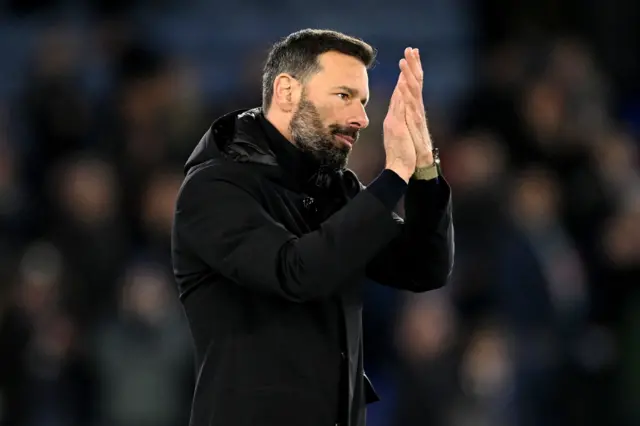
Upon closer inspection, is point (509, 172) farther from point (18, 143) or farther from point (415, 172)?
point (415, 172)

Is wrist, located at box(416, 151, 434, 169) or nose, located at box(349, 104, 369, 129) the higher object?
nose, located at box(349, 104, 369, 129)

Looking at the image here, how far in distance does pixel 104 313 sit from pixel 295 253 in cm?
380

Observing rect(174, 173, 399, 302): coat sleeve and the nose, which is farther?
the nose

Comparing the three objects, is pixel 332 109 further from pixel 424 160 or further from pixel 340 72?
pixel 424 160

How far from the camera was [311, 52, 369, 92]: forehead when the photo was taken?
136 inches

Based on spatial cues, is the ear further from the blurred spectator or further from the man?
the blurred spectator

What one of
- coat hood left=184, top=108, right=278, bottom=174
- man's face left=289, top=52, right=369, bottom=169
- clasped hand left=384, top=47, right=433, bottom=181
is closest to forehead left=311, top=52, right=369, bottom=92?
man's face left=289, top=52, right=369, bottom=169

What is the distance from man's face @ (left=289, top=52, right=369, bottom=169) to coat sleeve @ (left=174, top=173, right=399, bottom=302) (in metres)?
0.25

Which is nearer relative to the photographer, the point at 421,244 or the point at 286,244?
the point at 286,244

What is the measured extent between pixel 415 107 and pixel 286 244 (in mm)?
502

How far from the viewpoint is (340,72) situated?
136 inches

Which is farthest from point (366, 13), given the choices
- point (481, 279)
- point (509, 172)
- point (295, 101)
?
point (295, 101)

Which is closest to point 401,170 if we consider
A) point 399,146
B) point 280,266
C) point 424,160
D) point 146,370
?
point 399,146

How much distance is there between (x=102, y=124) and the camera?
777 cm
